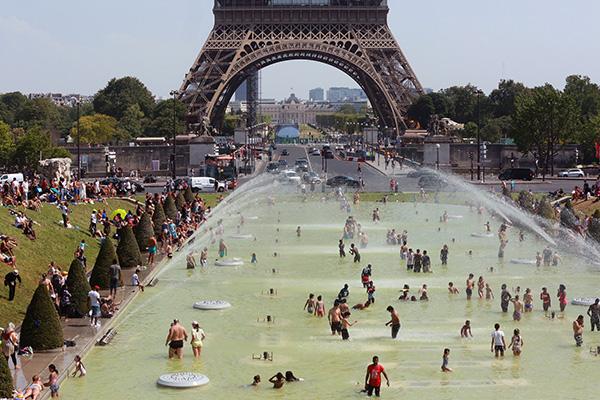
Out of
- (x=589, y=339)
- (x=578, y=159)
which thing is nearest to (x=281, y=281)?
(x=589, y=339)

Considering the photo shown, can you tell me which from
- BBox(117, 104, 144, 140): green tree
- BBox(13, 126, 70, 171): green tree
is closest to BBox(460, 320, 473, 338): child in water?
BBox(13, 126, 70, 171): green tree

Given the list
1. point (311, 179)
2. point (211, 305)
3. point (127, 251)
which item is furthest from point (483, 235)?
point (311, 179)

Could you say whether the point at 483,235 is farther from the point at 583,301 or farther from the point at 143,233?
the point at 583,301

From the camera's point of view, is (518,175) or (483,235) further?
(518,175)

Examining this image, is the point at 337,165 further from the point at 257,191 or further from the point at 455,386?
the point at 455,386

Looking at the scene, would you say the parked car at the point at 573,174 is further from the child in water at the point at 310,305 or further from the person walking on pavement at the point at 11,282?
the person walking on pavement at the point at 11,282

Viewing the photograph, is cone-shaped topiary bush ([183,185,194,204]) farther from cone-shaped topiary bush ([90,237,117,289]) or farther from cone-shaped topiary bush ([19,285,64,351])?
cone-shaped topiary bush ([19,285,64,351])

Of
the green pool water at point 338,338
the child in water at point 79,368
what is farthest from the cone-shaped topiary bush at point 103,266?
the child in water at point 79,368
